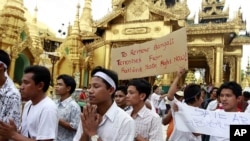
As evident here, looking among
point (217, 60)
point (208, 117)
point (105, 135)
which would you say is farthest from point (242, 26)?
point (105, 135)

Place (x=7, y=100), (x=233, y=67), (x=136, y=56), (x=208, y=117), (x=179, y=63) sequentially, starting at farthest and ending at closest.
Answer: (x=233, y=67) < (x=136, y=56) < (x=179, y=63) < (x=208, y=117) < (x=7, y=100)

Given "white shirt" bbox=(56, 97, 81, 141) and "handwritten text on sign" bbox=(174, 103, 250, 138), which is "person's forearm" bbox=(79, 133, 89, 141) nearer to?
"handwritten text on sign" bbox=(174, 103, 250, 138)

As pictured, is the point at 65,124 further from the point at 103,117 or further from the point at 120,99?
the point at 103,117

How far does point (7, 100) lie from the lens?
270cm

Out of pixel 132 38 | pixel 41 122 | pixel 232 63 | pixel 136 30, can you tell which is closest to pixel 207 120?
pixel 41 122

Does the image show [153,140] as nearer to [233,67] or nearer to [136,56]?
[136,56]

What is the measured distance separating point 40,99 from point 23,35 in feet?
50.9

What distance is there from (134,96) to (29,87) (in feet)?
4.26

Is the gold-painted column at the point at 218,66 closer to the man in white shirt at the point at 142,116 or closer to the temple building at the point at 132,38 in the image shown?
the temple building at the point at 132,38

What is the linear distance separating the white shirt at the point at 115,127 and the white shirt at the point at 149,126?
1.12 m

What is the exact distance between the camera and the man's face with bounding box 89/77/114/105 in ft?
8.80

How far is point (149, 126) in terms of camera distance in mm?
3699

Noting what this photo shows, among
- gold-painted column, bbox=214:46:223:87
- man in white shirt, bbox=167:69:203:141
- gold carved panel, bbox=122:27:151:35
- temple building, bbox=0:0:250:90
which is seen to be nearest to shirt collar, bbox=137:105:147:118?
man in white shirt, bbox=167:69:203:141

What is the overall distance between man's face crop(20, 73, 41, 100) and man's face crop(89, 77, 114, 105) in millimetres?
532
